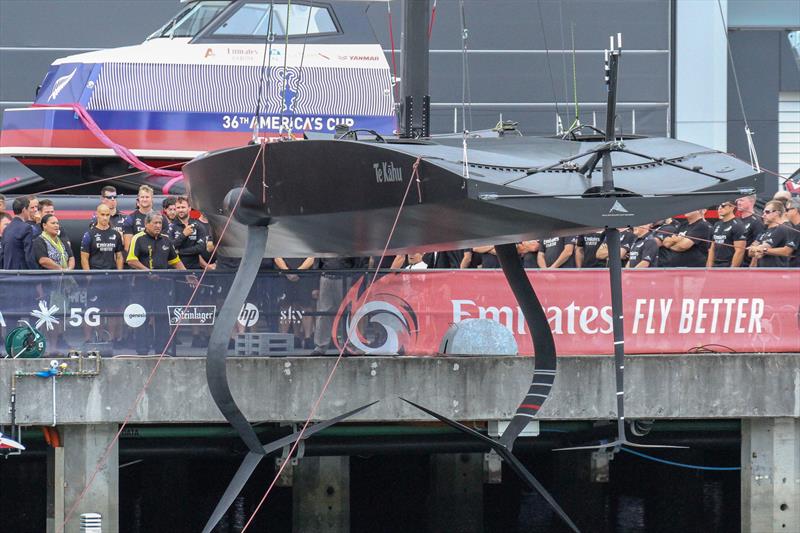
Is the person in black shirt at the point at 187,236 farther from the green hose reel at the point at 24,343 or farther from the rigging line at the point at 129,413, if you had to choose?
the green hose reel at the point at 24,343

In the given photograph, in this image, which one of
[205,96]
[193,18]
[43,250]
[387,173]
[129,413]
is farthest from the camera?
[193,18]

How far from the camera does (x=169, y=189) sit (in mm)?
16312

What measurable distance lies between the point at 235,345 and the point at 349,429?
153cm

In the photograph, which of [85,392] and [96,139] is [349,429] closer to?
[85,392]

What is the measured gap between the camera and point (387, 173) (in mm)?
9750

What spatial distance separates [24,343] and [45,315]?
0.93ft

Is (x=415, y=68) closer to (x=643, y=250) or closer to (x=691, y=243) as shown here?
(x=643, y=250)

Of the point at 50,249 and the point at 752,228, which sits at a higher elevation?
the point at 752,228

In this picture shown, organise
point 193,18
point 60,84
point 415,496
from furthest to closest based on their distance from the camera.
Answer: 1. point 193,18
2. point 60,84
3. point 415,496

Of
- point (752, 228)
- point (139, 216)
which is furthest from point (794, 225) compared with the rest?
point (139, 216)

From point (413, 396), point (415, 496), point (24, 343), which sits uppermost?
point (24, 343)

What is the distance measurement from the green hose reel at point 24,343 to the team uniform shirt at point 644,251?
539 cm

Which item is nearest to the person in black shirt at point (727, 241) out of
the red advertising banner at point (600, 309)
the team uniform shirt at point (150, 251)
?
the red advertising banner at point (600, 309)

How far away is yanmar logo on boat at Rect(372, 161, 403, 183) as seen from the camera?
966 cm
